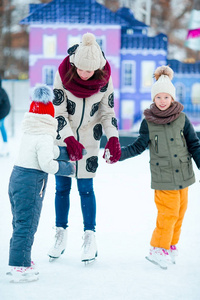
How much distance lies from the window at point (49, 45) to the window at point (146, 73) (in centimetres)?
240

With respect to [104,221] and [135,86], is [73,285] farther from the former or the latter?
[135,86]

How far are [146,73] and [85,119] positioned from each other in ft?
32.1

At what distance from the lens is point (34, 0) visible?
1930 centimetres

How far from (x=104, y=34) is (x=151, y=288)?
33.7ft

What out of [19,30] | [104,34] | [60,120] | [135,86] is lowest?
[60,120]

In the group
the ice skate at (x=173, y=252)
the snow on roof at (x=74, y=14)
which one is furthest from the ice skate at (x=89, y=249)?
the snow on roof at (x=74, y=14)

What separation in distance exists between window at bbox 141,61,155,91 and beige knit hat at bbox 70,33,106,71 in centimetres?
974

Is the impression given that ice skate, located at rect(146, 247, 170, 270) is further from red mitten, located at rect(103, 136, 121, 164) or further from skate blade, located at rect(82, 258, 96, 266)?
red mitten, located at rect(103, 136, 121, 164)

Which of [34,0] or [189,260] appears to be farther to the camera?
[34,0]

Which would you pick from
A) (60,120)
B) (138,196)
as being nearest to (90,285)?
(60,120)

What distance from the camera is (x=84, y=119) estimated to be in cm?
274

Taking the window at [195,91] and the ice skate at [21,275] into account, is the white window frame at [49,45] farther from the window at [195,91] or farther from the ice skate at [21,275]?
the ice skate at [21,275]

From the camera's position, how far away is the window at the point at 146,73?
12.2 meters

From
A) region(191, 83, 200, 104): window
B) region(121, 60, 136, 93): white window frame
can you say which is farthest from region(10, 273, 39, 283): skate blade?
region(191, 83, 200, 104): window
